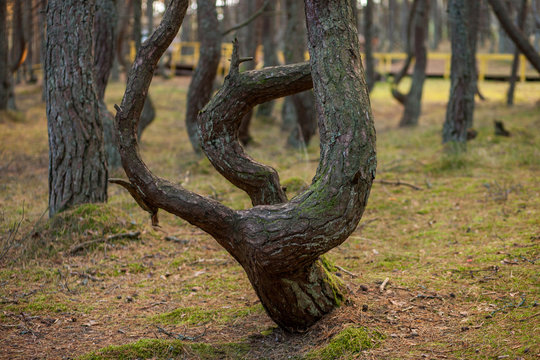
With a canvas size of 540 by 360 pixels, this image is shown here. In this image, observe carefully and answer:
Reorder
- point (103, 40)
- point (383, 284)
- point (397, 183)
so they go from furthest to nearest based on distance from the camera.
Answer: point (103, 40) → point (397, 183) → point (383, 284)

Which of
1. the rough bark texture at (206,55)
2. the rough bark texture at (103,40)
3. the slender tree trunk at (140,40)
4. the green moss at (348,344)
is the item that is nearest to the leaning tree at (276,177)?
the green moss at (348,344)

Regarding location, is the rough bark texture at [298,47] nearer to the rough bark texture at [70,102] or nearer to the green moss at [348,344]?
the rough bark texture at [70,102]

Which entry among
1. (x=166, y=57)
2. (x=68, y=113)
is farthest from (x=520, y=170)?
(x=166, y=57)

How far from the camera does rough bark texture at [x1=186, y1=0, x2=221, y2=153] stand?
32.1 ft

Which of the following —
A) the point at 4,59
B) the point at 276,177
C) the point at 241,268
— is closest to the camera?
the point at 276,177

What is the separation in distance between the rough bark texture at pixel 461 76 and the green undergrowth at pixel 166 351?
717 centimetres

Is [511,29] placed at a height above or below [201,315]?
above

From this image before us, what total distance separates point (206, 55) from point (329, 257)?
18.7 ft

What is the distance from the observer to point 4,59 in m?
12.5

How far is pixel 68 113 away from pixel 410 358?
174 inches

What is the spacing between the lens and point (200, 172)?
9.00 m

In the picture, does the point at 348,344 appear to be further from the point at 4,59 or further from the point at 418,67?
the point at 4,59

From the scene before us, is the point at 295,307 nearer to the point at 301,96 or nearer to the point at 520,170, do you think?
the point at 520,170

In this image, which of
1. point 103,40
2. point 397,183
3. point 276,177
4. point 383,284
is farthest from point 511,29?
point 276,177
